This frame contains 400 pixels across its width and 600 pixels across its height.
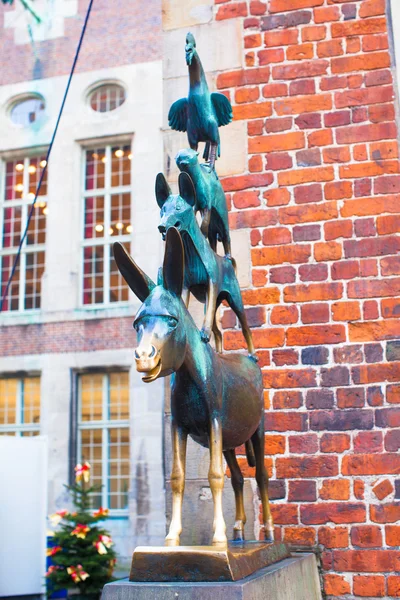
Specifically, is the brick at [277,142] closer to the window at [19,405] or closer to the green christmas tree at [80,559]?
the green christmas tree at [80,559]

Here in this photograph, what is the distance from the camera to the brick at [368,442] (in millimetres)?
3465

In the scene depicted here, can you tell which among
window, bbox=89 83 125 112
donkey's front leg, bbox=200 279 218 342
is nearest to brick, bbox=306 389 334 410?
donkey's front leg, bbox=200 279 218 342

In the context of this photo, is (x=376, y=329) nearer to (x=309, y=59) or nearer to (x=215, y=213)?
(x=215, y=213)

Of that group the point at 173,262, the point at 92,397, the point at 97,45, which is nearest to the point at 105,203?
the point at 97,45

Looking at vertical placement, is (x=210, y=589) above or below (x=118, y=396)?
below

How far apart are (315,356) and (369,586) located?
1.02 meters

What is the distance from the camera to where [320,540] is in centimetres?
340

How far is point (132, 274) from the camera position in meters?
2.28

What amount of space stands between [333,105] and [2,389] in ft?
41.5

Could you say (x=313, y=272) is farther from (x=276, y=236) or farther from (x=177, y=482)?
(x=177, y=482)

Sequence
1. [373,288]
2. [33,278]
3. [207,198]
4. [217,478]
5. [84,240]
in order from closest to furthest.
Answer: [217,478] < [207,198] < [373,288] < [84,240] < [33,278]

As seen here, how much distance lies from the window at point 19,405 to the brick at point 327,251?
12041 millimetres

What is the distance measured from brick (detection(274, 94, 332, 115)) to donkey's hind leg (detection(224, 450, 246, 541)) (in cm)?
191

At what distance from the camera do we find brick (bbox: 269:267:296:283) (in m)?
3.72
